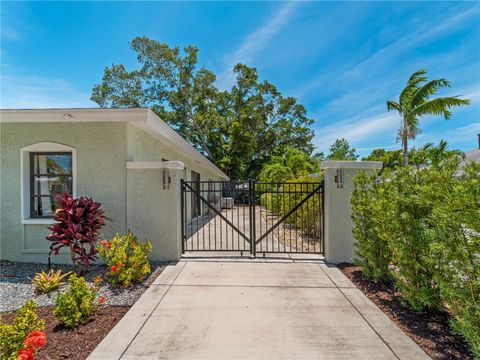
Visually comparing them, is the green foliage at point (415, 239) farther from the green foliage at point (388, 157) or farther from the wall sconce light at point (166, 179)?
the green foliage at point (388, 157)

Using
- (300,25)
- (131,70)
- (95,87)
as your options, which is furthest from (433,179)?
(95,87)

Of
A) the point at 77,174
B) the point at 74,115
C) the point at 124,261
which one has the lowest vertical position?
the point at 124,261

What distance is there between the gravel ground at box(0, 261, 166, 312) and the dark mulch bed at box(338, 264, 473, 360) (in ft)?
12.7

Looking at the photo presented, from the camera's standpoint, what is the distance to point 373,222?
14.4 feet

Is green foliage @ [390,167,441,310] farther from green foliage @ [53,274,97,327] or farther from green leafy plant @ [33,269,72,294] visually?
green leafy plant @ [33,269,72,294]

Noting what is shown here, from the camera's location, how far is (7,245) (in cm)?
595

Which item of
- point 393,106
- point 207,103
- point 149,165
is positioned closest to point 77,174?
point 149,165

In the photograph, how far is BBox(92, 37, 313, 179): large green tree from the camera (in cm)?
2578

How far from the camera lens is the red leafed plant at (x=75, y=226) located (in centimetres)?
480

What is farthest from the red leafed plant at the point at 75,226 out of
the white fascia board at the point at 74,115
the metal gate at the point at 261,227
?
the metal gate at the point at 261,227

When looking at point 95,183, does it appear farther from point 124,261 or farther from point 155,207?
point 124,261

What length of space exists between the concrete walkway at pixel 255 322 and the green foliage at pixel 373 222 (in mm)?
584

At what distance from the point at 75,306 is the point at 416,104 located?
67.3ft

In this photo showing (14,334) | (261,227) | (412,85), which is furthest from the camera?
(412,85)
